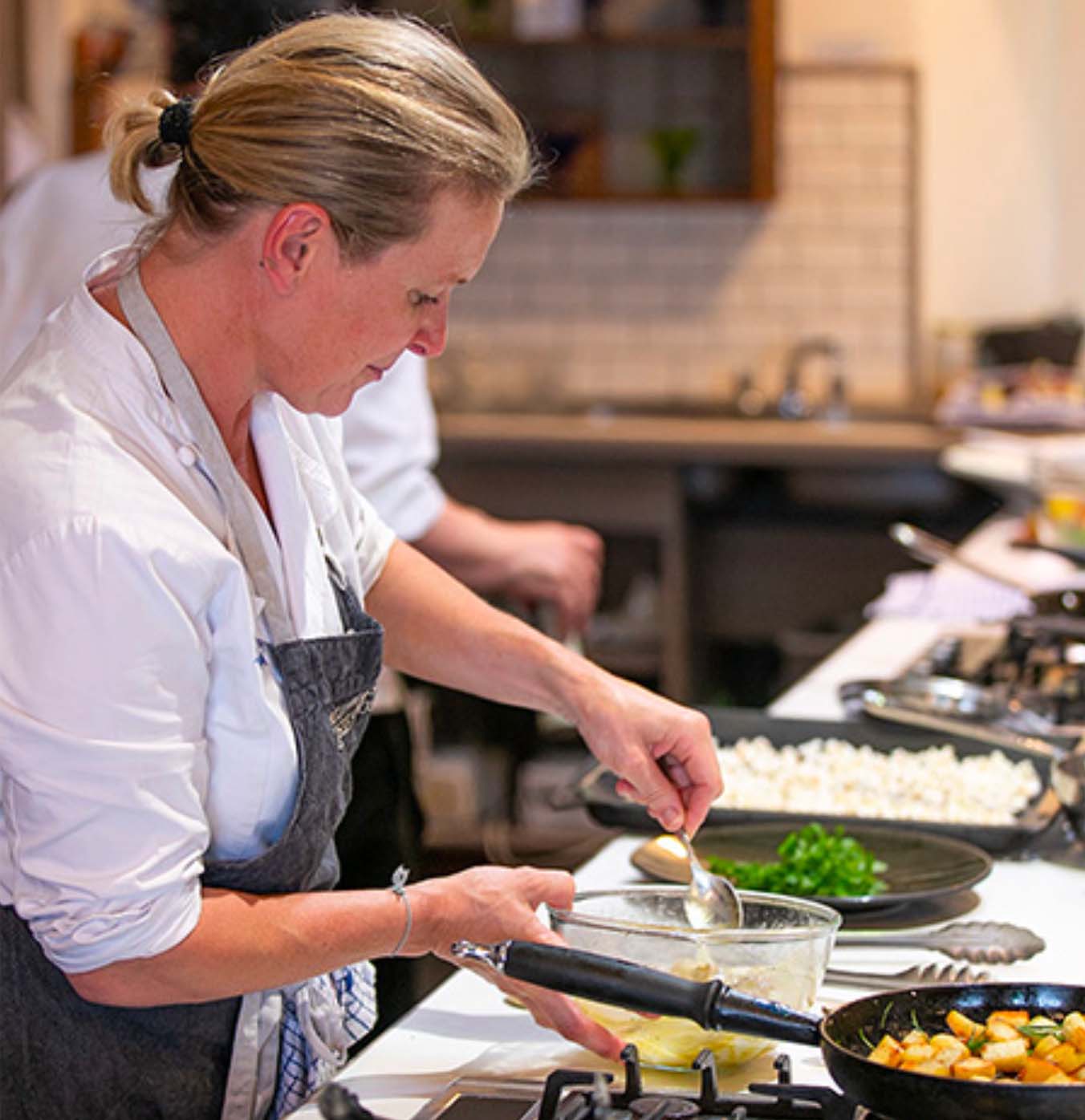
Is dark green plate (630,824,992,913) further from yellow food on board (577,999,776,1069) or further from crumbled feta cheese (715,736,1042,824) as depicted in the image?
yellow food on board (577,999,776,1069)

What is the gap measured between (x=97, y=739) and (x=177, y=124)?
56cm

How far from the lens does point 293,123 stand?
160 centimetres

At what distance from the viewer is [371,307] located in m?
1.66

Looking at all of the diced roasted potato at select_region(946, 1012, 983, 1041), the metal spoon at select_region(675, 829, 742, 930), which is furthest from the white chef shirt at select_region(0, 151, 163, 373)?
the diced roasted potato at select_region(946, 1012, 983, 1041)

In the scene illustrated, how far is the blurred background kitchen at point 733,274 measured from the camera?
20.3ft

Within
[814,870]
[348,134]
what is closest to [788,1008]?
[814,870]

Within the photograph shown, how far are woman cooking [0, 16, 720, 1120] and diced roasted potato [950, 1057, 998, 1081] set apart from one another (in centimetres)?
34

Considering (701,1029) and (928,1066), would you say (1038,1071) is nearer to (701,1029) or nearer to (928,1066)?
(928,1066)

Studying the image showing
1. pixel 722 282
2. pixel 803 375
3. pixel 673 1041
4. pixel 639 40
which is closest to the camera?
pixel 673 1041

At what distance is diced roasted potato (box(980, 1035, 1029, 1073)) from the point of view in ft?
4.75

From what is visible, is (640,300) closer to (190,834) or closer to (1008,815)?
(1008,815)

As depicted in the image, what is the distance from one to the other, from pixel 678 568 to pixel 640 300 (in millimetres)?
1351

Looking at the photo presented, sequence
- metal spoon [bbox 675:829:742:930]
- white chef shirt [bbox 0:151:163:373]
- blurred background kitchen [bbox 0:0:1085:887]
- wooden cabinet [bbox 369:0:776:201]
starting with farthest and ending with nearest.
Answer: wooden cabinet [bbox 369:0:776:201], blurred background kitchen [bbox 0:0:1085:887], white chef shirt [bbox 0:151:163:373], metal spoon [bbox 675:829:742:930]

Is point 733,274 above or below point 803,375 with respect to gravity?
above
